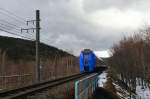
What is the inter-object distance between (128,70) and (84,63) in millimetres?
32191

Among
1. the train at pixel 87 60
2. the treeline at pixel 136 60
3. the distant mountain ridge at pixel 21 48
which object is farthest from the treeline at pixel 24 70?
the distant mountain ridge at pixel 21 48

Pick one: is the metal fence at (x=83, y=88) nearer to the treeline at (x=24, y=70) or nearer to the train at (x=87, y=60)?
the treeline at (x=24, y=70)

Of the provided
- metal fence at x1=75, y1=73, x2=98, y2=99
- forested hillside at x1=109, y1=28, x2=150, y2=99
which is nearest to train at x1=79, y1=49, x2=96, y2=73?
metal fence at x1=75, y1=73, x2=98, y2=99

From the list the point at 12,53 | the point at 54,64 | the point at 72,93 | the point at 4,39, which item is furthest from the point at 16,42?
the point at 72,93

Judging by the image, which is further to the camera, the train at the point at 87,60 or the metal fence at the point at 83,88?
the train at the point at 87,60

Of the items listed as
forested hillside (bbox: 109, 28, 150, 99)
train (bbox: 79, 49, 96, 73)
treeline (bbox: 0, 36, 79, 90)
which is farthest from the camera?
forested hillside (bbox: 109, 28, 150, 99)

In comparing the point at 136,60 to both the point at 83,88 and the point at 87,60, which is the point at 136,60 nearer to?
the point at 87,60

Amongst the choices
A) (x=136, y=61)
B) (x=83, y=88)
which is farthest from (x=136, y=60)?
(x=83, y=88)

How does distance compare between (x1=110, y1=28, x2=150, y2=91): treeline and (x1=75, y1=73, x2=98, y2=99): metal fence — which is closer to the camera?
(x1=75, y1=73, x2=98, y2=99): metal fence

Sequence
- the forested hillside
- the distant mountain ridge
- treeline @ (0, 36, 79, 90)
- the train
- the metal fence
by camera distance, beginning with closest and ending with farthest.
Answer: the metal fence → treeline @ (0, 36, 79, 90) → the train → the forested hillside → the distant mountain ridge

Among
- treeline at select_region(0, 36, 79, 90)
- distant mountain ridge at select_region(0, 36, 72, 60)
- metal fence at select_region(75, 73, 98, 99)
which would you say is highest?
distant mountain ridge at select_region(0, 36, 72, 60)

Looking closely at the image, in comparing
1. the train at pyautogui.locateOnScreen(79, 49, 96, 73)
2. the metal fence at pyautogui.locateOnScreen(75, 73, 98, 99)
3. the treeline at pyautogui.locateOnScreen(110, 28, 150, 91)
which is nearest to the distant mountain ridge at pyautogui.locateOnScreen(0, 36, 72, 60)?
the treeline at pyautogui.locateOnScreen(110, 28, 150, 91)

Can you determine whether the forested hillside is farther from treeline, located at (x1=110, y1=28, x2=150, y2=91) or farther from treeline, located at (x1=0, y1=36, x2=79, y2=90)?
treeline, located at (x1=0, y1=36, x2=79, y2=90)

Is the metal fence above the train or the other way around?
the other way around
